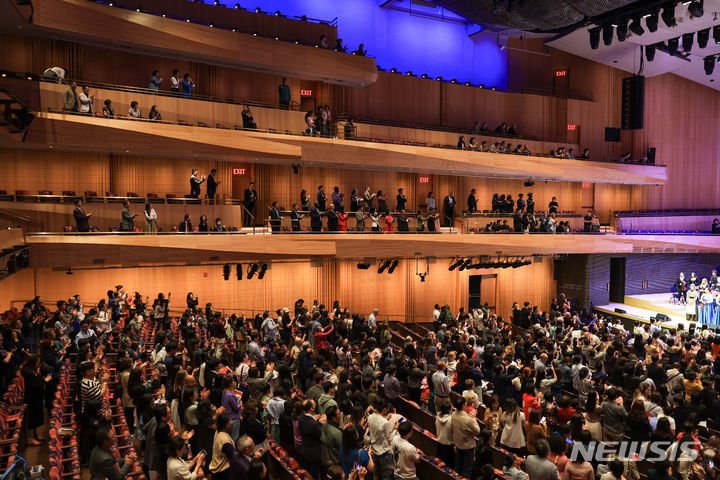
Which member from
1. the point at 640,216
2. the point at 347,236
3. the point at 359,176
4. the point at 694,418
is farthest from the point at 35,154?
the point at 640,216

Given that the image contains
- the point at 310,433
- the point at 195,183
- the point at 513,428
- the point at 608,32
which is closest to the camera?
the point at 310,433

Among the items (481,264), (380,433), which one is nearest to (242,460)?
(380,433)

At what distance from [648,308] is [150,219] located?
57.7 feet

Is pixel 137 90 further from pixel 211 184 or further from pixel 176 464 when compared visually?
pixel 176 464

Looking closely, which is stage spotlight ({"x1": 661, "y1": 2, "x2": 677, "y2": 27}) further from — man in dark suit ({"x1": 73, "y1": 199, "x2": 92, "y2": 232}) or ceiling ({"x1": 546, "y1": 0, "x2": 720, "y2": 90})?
man in dark suit ({"x1": 73, "y1": 199, "x2": 92, "y2": 232})

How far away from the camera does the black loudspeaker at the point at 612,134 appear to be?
74.8 feet

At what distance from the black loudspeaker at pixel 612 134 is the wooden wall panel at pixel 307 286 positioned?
632 centimetres

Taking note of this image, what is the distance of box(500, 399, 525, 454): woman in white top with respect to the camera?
5.52 m

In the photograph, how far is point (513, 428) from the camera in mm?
5535

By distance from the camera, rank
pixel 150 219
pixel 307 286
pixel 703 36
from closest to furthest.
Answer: pixel 150 219
pixel 703 36
pixel 307 286

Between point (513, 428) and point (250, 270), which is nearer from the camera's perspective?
point (513, 428)

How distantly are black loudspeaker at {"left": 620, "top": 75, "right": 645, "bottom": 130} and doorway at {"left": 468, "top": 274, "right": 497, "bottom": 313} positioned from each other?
27.5 ft

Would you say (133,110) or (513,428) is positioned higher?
(133,110)

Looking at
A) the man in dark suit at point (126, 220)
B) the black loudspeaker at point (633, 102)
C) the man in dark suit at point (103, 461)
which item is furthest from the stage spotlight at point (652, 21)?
the man in dark suit at point (103, 461)
